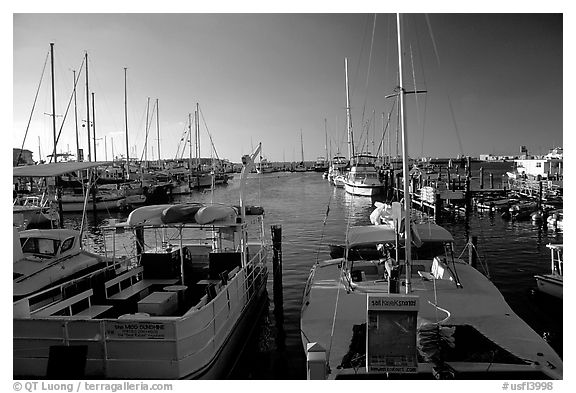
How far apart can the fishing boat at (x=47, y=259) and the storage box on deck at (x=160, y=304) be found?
10.0 ft

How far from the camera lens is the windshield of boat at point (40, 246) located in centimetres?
1241

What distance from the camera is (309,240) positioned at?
80.9 ft

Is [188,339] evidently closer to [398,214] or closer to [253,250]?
[398,214]

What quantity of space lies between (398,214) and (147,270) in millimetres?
6179

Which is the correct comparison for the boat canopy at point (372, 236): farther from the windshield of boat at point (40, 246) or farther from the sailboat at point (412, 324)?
the windshield of boat at point (40, 246)

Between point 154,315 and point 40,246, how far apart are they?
6.14 m

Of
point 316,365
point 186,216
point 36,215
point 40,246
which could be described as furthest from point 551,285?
point 36,215

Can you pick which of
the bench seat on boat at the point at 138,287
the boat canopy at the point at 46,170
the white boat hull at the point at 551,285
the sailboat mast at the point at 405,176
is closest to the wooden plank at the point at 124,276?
the bench seat on boat at the point at 138,287

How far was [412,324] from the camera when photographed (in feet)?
19.6

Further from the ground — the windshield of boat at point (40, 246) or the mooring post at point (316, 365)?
the windshield of boat at point (40, 246)

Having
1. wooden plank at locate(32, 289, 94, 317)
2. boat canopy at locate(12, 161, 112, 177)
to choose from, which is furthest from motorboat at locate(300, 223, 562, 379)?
boat canopy at locate(12, 161, 112, 177)

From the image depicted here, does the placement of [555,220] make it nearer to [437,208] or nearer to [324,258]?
[437,208]

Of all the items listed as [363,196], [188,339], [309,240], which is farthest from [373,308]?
[363,196]

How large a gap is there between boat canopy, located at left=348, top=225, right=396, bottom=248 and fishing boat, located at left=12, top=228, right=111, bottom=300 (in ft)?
20.8
